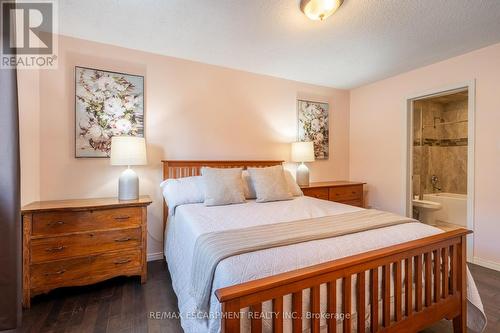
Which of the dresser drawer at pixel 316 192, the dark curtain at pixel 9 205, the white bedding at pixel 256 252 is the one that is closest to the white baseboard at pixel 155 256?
the white bedding at pixel 256 252

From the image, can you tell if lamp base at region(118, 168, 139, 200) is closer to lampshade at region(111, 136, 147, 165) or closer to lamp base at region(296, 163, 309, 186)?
lampshade at region(111, 136, 147, 165)

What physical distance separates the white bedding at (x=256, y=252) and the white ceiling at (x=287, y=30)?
1632 mm

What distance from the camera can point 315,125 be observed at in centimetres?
378

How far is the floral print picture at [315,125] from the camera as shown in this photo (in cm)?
366

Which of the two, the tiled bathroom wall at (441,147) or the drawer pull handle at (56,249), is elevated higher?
the tiled bathroom wall at (441,147)

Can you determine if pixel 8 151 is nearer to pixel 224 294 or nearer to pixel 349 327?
pixel 224 294

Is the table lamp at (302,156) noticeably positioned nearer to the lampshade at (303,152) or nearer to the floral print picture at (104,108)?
the lampshade at (303,152)

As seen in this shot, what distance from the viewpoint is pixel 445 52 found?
104 inches

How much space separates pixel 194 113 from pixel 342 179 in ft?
8.99

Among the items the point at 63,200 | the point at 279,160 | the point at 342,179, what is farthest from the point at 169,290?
the point at 342,179

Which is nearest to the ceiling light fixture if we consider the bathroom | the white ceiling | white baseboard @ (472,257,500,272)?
the white ceiling

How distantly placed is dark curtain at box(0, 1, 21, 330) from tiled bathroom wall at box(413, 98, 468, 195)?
16.7 feet

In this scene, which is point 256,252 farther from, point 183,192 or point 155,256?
point 155,256

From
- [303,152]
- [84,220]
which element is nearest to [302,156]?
[303,152]
